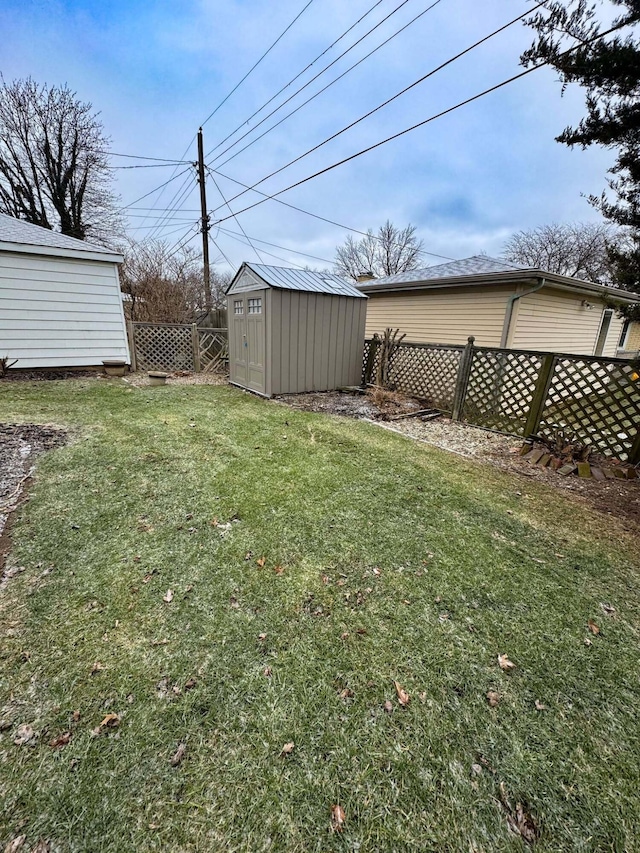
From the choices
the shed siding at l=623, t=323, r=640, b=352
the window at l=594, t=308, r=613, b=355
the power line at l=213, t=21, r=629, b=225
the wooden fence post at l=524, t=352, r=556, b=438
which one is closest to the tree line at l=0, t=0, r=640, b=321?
the power line at l=213, t=21, r=629, b=225

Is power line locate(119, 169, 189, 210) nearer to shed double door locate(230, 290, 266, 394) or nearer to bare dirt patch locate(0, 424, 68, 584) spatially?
shed double door locate(230, 290, 266, 394)

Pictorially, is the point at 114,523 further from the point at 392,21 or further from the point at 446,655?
the point at 392,21

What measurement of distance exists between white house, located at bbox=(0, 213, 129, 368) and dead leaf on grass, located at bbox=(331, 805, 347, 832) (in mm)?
9550

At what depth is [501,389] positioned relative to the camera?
5176 mm

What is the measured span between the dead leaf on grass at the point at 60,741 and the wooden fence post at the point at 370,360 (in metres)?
7.32

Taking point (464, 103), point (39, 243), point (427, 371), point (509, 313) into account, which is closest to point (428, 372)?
point (427, 371)

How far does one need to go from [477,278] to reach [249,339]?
16.7 feet

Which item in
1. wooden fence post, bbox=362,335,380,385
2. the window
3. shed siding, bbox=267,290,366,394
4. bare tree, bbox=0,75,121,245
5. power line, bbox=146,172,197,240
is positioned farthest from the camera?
bare tree, bbox=0,75,121,245

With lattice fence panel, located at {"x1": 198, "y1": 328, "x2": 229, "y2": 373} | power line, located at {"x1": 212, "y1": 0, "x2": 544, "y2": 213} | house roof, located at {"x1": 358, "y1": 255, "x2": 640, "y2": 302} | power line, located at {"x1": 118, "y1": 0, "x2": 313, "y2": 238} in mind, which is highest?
power line, located at {"x1": 118, "y1": 0, "x2": 313, "y2": 238}

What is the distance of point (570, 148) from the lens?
11.4 feet

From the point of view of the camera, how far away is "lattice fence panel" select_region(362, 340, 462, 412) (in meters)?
6.19

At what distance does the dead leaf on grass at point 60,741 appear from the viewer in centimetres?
122

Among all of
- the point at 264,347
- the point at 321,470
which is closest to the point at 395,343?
the point at 264,347

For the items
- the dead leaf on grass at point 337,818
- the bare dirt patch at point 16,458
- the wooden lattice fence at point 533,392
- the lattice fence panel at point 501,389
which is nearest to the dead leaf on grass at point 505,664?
the dead leaf on grass at point 337,818
